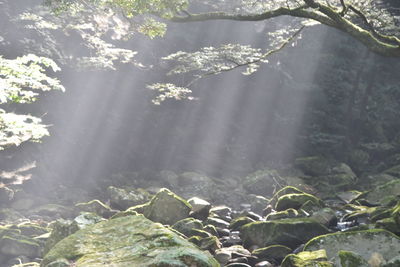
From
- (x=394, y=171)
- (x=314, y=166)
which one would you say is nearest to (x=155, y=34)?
(x=314, y=166)

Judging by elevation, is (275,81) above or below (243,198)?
above

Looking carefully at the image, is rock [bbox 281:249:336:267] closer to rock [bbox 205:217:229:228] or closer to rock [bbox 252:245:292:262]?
rock [bbox 252:245:292:262]

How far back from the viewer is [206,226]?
41.0ft

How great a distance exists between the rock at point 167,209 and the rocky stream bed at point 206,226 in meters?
0.04

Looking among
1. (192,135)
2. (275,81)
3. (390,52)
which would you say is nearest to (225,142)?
(192,135)

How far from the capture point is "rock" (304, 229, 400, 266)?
25.1ft

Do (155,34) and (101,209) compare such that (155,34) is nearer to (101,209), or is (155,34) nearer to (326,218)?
(101,209)

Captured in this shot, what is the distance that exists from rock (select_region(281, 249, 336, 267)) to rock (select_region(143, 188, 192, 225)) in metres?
6.09

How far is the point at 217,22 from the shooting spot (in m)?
36.7

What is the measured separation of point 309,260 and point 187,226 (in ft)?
17.4

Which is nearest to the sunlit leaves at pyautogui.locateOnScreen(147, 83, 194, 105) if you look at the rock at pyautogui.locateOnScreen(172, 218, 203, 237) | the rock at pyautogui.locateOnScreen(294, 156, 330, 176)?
the rock at pyautogui.locateOnScreen(172, 218, 203, 237)

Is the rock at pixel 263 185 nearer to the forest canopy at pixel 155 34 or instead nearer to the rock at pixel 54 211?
the forest canopy at pixel 155 34

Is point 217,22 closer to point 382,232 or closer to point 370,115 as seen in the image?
point 370,115

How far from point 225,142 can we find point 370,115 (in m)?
13.4
